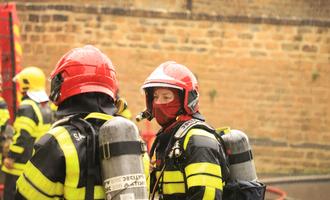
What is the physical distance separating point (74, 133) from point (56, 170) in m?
0.19

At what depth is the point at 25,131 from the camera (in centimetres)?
826

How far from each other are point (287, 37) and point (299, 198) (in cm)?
434

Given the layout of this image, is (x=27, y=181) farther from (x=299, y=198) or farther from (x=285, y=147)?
(x=285, y=147)

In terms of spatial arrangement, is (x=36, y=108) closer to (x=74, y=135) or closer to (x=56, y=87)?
(x=56, y=87)

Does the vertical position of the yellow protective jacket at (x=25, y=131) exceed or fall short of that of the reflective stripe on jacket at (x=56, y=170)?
it falls short

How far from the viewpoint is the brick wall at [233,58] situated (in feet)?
47.2

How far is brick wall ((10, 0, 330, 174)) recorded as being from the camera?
566 inches

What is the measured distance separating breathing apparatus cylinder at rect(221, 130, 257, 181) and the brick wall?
10241 millimetres

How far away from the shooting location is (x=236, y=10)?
1977cm

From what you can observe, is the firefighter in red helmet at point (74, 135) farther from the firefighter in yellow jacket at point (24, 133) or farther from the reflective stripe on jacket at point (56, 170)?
the firefighter in yellow jacket at point (24, 133)

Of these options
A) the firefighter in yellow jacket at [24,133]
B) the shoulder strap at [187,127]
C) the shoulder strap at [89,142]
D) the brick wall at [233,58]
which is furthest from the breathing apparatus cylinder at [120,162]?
the brick wall at [233,58]

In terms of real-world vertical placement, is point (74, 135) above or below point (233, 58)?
above

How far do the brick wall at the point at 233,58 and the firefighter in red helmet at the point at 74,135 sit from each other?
11.2 metres

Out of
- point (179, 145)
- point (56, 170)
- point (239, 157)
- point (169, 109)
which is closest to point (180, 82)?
point (169, 109)
